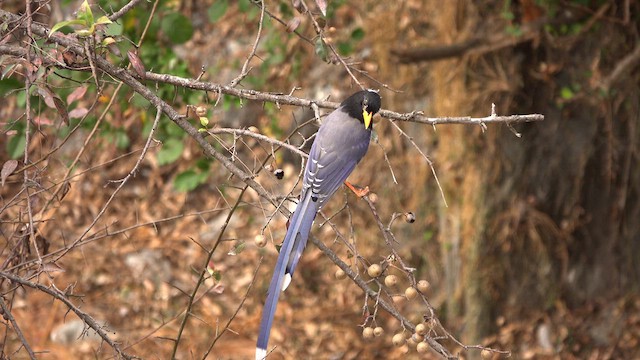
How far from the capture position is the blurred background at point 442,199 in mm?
5266

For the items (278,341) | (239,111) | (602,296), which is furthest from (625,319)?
(239,111)

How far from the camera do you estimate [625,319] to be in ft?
19.9

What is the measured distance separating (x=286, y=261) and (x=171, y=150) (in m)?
1.90

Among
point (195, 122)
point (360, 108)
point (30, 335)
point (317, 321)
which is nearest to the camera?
point (360, 108)

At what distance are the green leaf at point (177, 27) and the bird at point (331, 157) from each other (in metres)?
1.11

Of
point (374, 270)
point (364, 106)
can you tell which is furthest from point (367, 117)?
point (374, 270)

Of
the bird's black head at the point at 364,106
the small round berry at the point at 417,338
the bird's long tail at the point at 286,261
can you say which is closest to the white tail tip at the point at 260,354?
the bird's long tail at the point at 286,261

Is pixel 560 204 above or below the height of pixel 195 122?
below

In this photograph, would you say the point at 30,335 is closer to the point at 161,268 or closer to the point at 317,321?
the point at 161,268

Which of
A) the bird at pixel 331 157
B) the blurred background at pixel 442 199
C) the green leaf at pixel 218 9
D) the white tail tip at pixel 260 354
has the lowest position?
the blurred background at pixel 442 199

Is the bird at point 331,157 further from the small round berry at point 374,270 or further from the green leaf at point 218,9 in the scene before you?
the green leaf at point 218,9

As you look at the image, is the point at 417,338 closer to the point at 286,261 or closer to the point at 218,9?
the point at 286,261

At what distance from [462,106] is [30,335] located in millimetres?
3091

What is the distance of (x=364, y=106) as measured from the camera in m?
3.18
